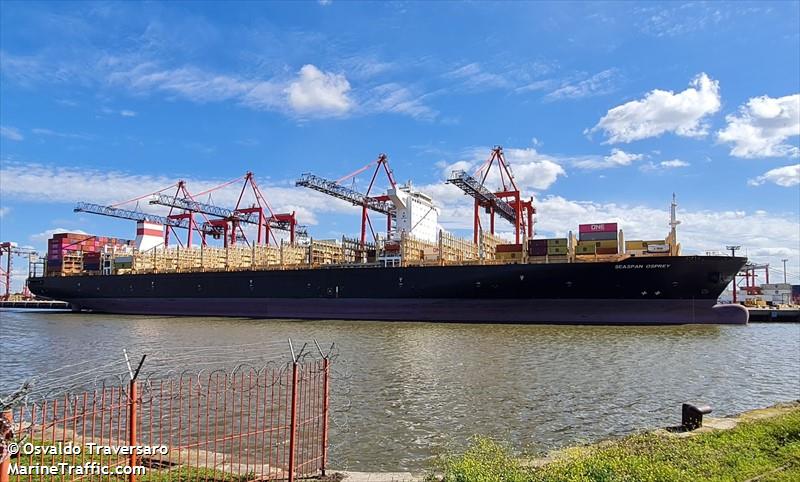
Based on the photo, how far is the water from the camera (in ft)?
31.3

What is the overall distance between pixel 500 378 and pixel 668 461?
27.5 ft

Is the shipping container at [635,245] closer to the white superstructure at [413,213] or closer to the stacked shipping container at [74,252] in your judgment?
the white superstructure at [413,213]

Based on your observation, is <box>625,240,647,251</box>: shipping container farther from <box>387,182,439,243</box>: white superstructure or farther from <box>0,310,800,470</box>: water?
<box>387,182,439,243</box>: white superstructure

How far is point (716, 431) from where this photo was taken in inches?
314

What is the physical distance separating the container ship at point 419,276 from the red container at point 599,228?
0.08 meters

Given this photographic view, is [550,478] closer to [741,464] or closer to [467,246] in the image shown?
[741,464]

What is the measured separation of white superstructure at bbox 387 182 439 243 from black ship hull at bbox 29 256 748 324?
9755 millimetres

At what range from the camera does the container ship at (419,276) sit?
33938mm

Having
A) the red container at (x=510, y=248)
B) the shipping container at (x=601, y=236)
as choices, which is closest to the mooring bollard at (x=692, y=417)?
the shipping container at (x=601, y=236)

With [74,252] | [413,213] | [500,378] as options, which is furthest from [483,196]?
[74,252]

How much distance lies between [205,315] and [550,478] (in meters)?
50.6

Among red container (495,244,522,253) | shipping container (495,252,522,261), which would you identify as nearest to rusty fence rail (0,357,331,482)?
shipping container (495,252,522,261)

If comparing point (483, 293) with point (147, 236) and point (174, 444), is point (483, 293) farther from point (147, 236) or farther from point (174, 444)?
point (147, 236)

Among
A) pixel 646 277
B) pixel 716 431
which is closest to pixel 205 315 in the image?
pixel 646 277
